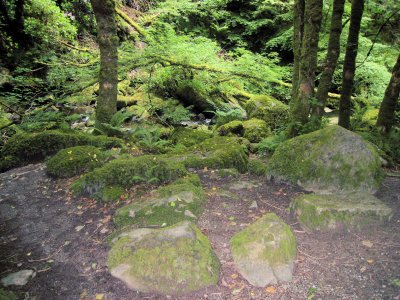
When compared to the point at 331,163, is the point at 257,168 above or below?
below

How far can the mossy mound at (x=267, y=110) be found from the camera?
10.5 meters

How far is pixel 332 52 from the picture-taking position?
22.4 ft

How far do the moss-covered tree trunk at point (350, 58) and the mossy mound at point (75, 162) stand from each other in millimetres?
5577

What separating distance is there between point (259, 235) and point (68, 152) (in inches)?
173

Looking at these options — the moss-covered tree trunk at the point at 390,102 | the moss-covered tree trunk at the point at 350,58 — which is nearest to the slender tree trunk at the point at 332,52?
the moss-covered tree trunk at the point at 350,58

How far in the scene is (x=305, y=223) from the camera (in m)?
3.77

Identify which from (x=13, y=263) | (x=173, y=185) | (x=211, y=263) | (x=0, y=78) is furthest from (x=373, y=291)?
(x=0, y=78)

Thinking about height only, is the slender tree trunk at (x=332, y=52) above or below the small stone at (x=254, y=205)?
above

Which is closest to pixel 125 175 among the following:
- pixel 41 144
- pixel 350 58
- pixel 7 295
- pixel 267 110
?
pixel 7 295

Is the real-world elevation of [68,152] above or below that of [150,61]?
below

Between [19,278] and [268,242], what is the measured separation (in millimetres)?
2657

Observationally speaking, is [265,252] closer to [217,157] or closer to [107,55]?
[217,157]

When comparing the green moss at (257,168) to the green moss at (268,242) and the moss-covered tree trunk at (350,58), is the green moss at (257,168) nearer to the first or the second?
the green moss at (268,242)

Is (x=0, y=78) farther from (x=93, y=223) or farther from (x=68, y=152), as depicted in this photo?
(x=93, y=223)
